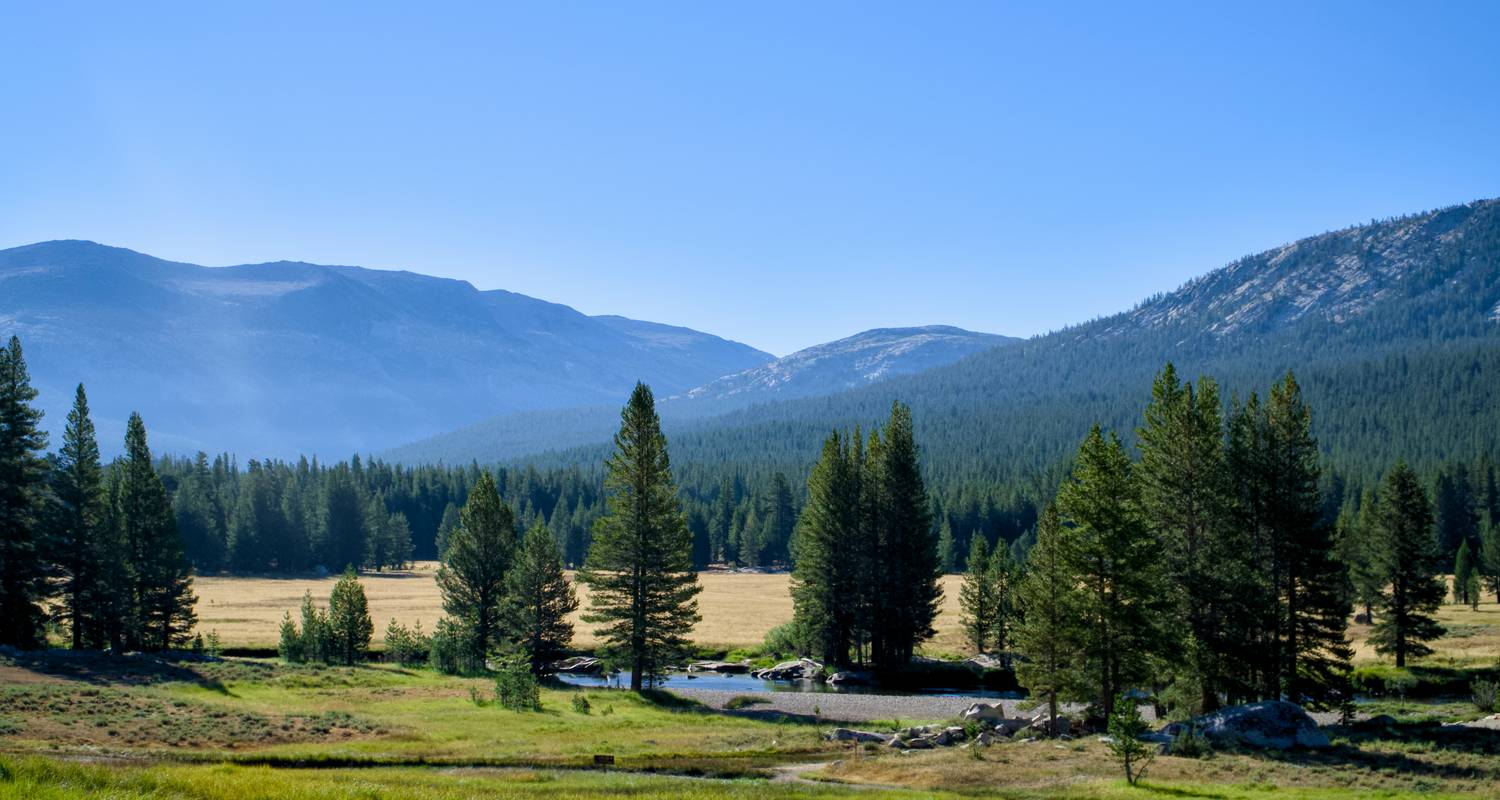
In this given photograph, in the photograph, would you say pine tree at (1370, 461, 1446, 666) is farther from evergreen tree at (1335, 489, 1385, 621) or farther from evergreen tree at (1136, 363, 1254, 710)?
evergreen tree at (1136, 363, 1254, 710)

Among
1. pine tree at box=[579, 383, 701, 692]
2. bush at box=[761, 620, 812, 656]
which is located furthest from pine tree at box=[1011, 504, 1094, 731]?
bush at box=[761, 620, 812, 656]

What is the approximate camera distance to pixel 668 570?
52.1 meters

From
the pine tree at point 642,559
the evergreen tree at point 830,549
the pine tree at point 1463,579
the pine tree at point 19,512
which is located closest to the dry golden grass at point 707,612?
the pine tree at point 1463,579

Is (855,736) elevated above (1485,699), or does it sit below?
below

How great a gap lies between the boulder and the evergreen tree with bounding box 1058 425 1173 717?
12.7ft

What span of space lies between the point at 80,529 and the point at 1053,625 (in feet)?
164

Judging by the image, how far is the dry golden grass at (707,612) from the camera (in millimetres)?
71375

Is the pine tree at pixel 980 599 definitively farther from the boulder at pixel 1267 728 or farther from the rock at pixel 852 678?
the boulder at pixel 1267 728

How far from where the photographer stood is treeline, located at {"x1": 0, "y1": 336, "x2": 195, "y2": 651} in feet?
171

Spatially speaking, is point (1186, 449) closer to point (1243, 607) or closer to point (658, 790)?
point (1243, 607)

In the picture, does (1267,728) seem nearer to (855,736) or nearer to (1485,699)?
(855,736)

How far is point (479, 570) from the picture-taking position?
60.7 meters

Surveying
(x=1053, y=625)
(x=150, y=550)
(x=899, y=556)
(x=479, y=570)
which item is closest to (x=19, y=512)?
(x=150, y=550)

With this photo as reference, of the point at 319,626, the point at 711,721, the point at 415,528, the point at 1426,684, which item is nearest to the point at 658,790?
the point at 711,721
